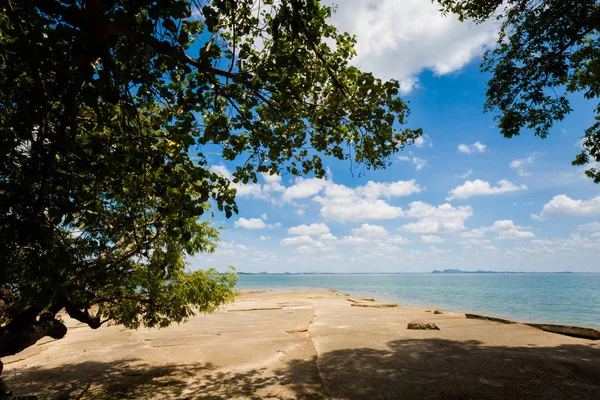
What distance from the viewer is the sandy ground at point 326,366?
265 inches

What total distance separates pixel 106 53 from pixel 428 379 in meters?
8.26

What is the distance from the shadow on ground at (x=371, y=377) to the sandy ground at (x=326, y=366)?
0.9 inches

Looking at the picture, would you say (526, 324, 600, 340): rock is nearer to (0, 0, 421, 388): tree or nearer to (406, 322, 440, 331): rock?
(406, 322, 440, 331): rock

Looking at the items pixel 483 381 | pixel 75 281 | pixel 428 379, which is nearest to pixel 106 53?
pixel 75 281

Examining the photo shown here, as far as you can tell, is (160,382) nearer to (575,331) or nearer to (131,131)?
(131,131)

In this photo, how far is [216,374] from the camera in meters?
8.38

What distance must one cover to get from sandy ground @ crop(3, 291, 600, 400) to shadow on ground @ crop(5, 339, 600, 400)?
0.9 inches

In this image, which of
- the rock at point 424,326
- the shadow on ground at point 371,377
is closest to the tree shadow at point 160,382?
the shadow on ground at point 371,377

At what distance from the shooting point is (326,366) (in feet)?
27.9

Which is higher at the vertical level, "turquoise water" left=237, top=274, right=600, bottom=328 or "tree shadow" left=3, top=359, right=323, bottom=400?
"tree shadow" left=3, top=359, right=323, bottom=400

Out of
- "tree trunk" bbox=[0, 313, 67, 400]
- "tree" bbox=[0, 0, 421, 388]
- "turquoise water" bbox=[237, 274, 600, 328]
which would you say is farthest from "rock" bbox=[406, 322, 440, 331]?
"turquoise water" bbox=[237, 274, 600, 328]

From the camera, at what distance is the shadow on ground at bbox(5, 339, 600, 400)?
6.54 meters

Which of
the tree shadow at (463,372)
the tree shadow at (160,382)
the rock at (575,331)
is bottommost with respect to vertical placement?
the tree shadow at (160,382)

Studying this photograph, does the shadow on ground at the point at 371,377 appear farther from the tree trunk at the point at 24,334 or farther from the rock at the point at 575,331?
the rock at the point at 575,331
